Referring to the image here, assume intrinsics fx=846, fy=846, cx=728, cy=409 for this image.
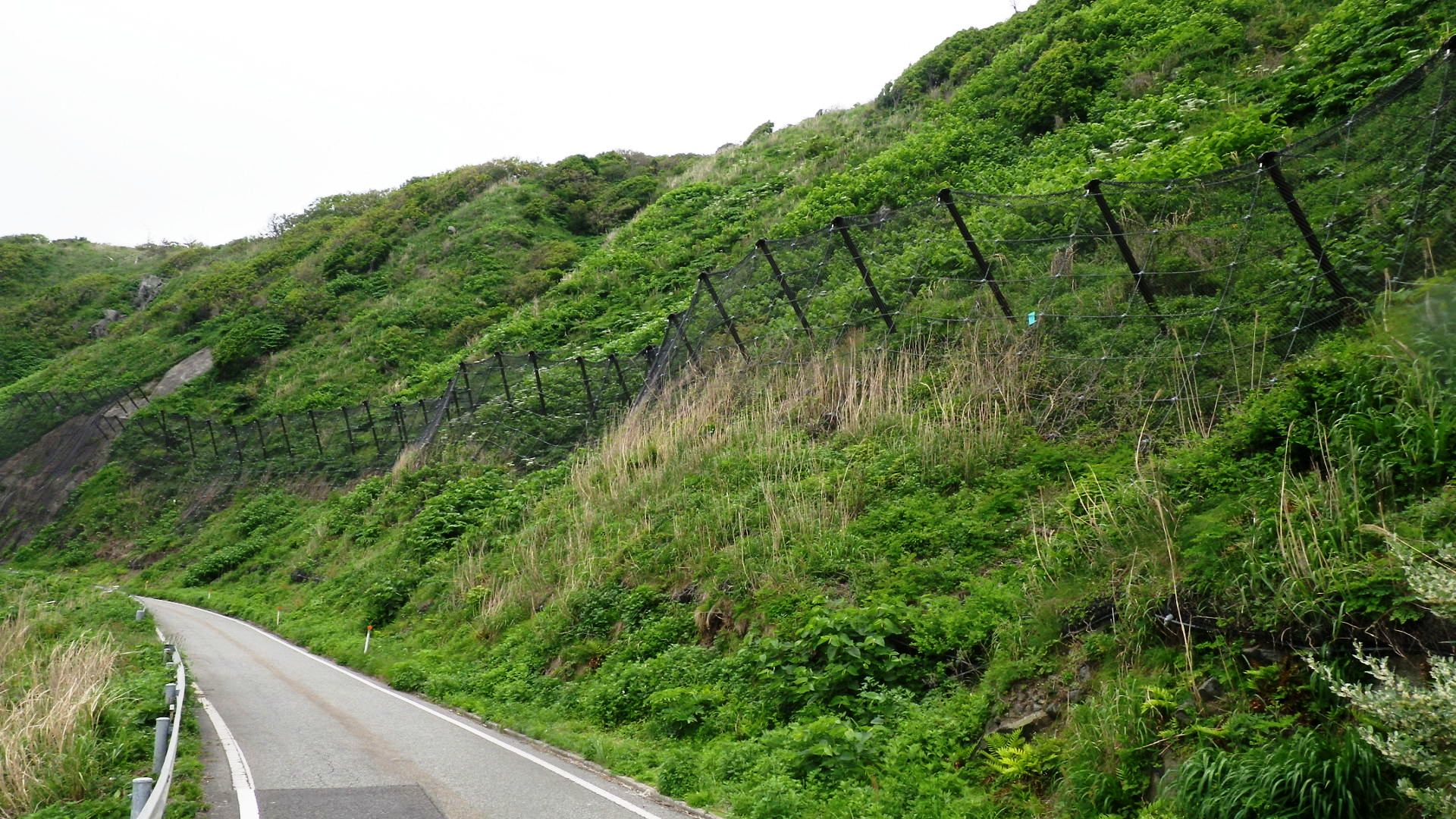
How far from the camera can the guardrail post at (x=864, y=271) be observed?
40.8ft

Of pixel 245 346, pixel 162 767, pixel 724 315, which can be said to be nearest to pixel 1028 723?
pixel 162 767

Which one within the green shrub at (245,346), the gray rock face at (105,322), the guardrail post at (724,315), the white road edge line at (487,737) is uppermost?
the gray rock face at (105,322)

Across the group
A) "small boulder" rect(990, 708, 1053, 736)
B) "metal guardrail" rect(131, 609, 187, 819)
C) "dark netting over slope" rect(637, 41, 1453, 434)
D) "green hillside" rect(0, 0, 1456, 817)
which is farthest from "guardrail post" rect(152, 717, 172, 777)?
"dark netting over slope" rect(637, 41, 1453, 434)

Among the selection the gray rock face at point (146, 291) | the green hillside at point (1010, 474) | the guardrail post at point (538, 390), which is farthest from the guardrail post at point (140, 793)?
the gray rock face at point (146, 291)

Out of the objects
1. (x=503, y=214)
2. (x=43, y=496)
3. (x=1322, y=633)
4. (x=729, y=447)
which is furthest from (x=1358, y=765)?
(x=43, y=496)

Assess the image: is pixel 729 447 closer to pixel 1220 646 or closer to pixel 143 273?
pixel 1220 646

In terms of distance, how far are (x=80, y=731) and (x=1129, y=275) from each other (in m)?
12.0

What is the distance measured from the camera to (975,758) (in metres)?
6.21

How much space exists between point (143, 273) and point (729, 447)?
6310 centimetres

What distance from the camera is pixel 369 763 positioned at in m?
8.33

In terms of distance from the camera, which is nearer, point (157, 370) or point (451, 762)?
point (451, 762)

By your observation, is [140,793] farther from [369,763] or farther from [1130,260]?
[1130,260]

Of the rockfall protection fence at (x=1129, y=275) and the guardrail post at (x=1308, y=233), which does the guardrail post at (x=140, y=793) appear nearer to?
the rockfall protection fence at (x=1129, y=275)

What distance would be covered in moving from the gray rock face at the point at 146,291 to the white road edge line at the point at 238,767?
174ft
